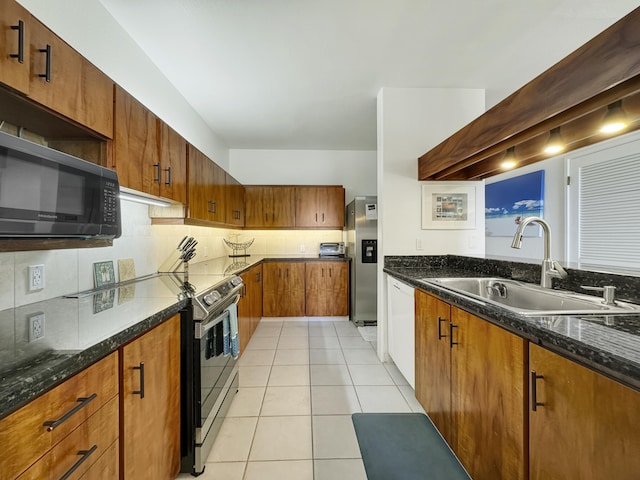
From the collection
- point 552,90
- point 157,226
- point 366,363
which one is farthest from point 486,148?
point 157,226

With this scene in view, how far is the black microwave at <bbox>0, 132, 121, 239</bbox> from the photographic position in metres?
0.86

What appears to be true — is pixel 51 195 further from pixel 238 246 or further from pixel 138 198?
pixel 238 246

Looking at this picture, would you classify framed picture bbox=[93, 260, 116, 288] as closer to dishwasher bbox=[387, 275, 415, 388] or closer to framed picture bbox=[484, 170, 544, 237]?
dishwasher bbox=[387, 275, 415, 388]

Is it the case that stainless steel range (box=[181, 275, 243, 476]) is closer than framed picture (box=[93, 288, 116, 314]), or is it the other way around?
framed picture (box=[93, 288, 116, 314])

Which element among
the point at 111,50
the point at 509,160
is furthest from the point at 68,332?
the point at 509,160

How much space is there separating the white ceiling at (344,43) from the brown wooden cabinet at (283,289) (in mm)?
2178

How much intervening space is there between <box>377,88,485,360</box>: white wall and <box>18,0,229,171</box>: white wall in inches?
82.1

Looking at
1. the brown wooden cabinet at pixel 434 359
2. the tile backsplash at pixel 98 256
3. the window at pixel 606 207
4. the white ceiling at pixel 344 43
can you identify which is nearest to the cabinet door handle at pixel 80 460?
the tile backsplash at pixel 98 256

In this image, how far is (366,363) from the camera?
272 cm

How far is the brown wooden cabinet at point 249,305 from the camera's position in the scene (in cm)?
282

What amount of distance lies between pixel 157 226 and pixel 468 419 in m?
2.63

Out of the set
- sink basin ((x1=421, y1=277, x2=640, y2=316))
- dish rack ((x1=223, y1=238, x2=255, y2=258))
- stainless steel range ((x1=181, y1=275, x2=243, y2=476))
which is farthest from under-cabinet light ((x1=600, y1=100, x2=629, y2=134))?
dish rack ((x1=223, y1=238, x2=255, y2=258))

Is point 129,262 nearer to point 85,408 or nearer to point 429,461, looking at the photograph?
point 85,408

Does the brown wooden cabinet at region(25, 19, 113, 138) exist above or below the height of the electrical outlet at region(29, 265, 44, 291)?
above
